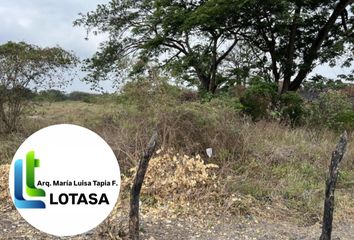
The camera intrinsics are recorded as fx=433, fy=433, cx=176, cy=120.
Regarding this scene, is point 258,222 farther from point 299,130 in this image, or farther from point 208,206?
point 299,130

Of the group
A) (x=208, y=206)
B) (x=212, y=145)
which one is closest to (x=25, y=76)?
(x=212, y=145)

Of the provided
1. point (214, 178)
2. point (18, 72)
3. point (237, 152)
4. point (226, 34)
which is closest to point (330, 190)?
point (214, 178)

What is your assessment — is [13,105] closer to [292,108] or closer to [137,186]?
[137,186]

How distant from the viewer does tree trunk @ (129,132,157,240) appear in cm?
357

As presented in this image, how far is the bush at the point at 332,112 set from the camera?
9.52 metres

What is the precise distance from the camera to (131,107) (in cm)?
740

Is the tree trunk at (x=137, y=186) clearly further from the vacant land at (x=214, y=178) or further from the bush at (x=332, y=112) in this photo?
the bush at (x=332, y=112)

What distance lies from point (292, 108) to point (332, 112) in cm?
91

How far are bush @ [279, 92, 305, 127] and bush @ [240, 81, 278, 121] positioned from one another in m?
0.24

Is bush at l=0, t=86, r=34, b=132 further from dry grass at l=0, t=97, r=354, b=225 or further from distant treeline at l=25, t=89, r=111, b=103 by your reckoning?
dry grass at l=0, t=97, r=354, b=225

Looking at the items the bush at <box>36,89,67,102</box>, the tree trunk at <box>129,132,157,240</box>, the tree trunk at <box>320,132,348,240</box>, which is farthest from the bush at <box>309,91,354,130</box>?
the tree trunk at <box>129,132,157,240</box>

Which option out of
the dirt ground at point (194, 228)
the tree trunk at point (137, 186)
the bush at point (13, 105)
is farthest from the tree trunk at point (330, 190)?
the bush at point (13, 105)

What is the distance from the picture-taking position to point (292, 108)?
10.4 meters

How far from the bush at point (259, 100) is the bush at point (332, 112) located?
1007 mm
